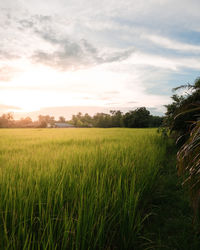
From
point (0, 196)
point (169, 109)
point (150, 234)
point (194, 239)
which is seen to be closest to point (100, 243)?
point (150, 234)

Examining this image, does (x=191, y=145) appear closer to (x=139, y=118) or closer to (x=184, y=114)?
(x=184, y=114)

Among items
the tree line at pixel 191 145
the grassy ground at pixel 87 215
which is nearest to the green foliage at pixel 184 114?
the tree line at pixel 191 145

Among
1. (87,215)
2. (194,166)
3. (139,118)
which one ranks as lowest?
(87,215)

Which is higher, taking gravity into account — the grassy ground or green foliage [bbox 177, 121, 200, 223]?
green foliage [bbox 177, 121, 200, 223]

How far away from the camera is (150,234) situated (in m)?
1.51

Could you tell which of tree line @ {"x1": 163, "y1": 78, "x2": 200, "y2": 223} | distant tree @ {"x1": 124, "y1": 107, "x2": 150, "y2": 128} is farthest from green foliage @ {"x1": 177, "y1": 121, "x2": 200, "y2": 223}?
distant tree @ {"x1": 124, "y1": 107, "x2": 150, "y2": 128}

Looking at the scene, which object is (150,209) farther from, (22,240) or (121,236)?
(22,240)

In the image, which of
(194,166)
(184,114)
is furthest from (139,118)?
(194,166)

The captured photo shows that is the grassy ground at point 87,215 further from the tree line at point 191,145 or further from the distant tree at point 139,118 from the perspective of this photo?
the distant tree at point 139,118

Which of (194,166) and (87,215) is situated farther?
(87,215)

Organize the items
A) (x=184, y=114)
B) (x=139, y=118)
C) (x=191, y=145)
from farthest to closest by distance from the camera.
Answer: (x=139, y=118)
(x=184, y=114)
(x=191, y=145)

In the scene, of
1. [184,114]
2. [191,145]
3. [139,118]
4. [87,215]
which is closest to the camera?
[191,145]

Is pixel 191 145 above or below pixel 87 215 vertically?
above

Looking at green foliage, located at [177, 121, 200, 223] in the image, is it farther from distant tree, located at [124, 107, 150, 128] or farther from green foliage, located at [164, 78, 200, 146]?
distant tree, located at [124, 107, 150, 128]
